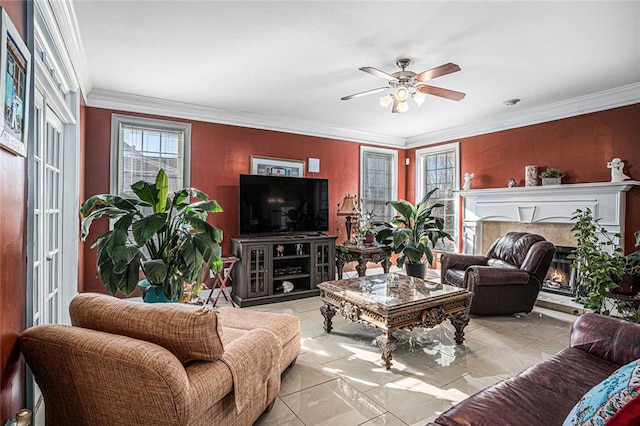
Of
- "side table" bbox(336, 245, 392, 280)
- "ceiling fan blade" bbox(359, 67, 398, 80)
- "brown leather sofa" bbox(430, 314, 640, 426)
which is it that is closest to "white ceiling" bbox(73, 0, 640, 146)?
"ceiling fan blade" bbox(359, 67, 398, 80)

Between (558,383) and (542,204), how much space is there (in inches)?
143

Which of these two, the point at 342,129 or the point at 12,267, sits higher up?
the point at 342,129

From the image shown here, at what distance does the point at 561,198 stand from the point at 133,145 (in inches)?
221

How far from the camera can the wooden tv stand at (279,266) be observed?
438 cm

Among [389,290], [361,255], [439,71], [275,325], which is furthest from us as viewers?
[361,255]

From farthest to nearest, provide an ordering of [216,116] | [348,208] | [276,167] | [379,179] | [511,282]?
[379,179], [348,208], [276,167], [216,116], [511,282]

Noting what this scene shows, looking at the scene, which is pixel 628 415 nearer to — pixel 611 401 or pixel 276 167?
pixel 611 401

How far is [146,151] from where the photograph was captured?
172 inches

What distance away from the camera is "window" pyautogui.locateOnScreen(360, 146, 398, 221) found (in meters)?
6.23

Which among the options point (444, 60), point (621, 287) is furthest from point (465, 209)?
point (444, 60)

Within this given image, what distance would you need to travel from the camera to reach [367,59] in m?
3.12

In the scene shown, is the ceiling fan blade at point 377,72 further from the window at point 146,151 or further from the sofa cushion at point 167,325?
the window at point 146,151

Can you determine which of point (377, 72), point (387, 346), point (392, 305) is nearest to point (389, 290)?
point (392, 305)

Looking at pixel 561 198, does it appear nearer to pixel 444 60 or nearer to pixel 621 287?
pixel 621 287
